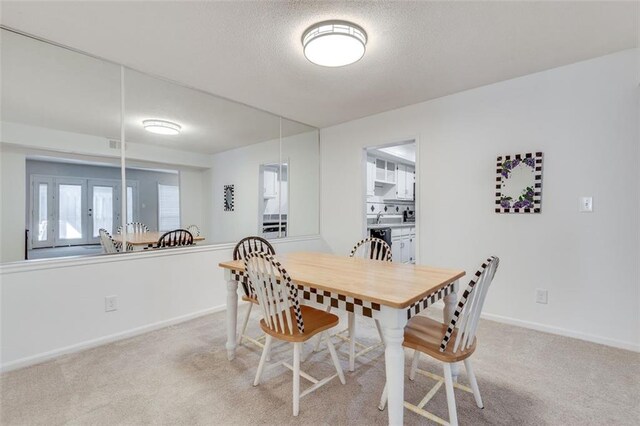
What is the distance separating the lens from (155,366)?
2092 millimetres

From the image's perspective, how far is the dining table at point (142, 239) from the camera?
2.61 metres

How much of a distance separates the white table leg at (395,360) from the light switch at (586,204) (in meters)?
2.26

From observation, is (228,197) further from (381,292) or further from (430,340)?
(430,340)

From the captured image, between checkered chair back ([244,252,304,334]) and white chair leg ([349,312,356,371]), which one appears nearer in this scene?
checkered chair back ([244,252,304,334])

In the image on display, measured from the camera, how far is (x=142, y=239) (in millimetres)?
2729

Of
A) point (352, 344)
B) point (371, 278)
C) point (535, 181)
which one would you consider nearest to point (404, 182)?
point (535, 181)

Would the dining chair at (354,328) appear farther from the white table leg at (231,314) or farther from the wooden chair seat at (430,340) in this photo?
the white table leg at (231,314)

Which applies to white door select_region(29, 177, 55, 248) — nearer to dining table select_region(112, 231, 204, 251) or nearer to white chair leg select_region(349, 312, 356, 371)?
dining table select_region(112, 231, 204, 251)

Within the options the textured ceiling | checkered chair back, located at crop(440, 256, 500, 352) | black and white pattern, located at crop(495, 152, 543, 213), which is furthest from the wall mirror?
black and white pattern, located at crop(495, 152, 543, 213)

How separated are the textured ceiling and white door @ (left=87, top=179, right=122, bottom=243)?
108cm

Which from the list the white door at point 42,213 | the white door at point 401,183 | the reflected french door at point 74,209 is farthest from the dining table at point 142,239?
the white door at point 401,183

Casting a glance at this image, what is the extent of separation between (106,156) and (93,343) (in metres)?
1.57

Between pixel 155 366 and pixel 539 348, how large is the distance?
292 cm

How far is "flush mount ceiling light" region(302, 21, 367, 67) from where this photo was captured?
1.94 metres
